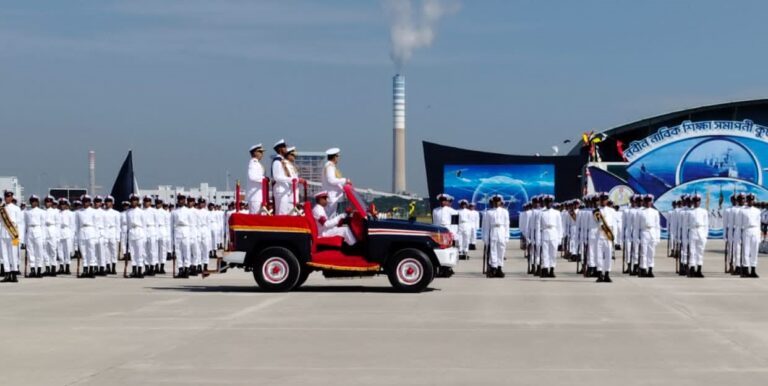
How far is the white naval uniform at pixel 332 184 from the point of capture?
18.7m

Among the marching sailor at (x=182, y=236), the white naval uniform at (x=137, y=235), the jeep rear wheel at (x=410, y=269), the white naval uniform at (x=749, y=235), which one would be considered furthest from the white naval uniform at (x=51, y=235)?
the white naval uniform at (x=749, y=235)

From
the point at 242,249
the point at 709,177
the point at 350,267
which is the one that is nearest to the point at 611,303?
the point at 350,267

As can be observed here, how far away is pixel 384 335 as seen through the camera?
490 inches

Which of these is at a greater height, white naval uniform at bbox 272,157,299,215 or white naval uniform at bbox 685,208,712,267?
white naval uniform at bbox 272,157,299,215

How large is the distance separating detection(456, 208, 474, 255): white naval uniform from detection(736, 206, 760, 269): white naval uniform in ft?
36.3

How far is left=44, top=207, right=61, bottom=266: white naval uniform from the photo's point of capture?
2431 cm

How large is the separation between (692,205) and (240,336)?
1486cm

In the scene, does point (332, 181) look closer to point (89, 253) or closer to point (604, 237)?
point (604, 237)

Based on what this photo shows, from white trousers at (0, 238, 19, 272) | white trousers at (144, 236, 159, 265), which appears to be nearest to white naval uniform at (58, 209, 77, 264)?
white trousers at (144, 236, 159, 265)

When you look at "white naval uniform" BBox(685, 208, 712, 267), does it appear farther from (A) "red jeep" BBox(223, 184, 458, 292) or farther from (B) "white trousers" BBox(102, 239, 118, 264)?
(B) "white trousers" BBox(102, 239, 118, 264)

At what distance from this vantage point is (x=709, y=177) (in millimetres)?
48156

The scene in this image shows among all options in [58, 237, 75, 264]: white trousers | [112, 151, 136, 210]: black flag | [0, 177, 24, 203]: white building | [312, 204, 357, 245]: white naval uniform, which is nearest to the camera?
[312, 204, 357, 245]: white naval uniform

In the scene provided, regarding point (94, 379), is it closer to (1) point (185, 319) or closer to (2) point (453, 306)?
(1) point (185, 319)

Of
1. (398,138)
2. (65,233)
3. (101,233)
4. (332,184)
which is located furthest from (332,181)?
(398,138)
